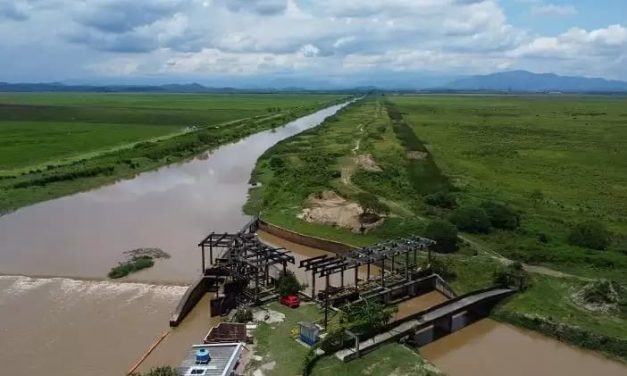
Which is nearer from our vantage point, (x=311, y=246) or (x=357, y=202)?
(x=311, y=246)

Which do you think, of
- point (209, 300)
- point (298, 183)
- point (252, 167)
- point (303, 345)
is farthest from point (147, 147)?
point (303, 345)

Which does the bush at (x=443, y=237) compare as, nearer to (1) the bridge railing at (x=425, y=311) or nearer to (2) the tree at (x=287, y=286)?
(1) the bridge railing at (x=425, y=311)

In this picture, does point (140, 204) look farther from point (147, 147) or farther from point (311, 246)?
point (147, 147)

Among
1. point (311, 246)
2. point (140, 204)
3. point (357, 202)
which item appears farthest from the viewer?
point (140, 204)

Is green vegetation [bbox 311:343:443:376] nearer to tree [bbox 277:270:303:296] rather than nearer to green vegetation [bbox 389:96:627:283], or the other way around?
tree [bbox 277:270:303:296]

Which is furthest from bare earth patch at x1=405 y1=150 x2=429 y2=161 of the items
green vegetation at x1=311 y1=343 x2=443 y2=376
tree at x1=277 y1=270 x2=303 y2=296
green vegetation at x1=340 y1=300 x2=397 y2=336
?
green vegetation at x1=311 y1=343 x2=443 y2=376
